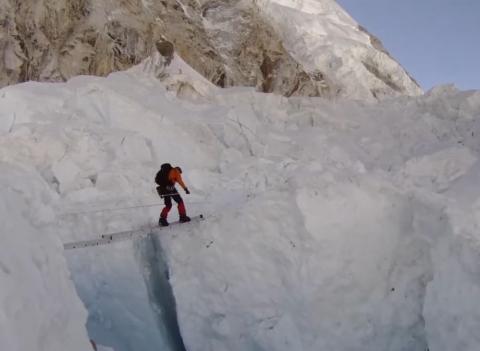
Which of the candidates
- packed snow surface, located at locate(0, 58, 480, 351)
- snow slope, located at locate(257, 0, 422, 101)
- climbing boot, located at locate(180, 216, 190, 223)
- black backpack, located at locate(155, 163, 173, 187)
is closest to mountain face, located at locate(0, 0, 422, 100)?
snow slope, located at locate(257, 0, 422, 101)

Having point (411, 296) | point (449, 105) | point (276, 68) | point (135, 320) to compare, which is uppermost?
point (276, 68)

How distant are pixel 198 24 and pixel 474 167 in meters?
13.3

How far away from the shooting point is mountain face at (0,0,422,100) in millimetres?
12758

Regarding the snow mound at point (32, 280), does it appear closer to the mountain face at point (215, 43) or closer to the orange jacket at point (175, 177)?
the orange jacket at point (175, 177)

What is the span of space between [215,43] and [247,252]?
14.7m

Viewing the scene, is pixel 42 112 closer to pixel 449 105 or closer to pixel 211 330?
pixel 211 330

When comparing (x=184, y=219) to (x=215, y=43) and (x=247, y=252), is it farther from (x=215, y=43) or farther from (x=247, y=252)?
(x=215, y=43)

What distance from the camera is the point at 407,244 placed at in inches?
217

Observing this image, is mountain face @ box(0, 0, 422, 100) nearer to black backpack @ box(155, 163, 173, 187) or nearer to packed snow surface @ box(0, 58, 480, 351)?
packed snow surface @ box(0, 58, 480, 351)

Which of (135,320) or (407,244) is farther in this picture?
(135,320)

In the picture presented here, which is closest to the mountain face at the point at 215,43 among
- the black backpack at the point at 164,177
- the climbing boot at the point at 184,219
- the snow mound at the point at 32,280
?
the black backpack at the point at 164,177

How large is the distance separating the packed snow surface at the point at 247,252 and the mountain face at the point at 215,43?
4.40m

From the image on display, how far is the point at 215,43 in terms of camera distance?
19.2 metres

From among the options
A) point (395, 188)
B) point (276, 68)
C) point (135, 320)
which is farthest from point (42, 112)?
point (276, 68)
